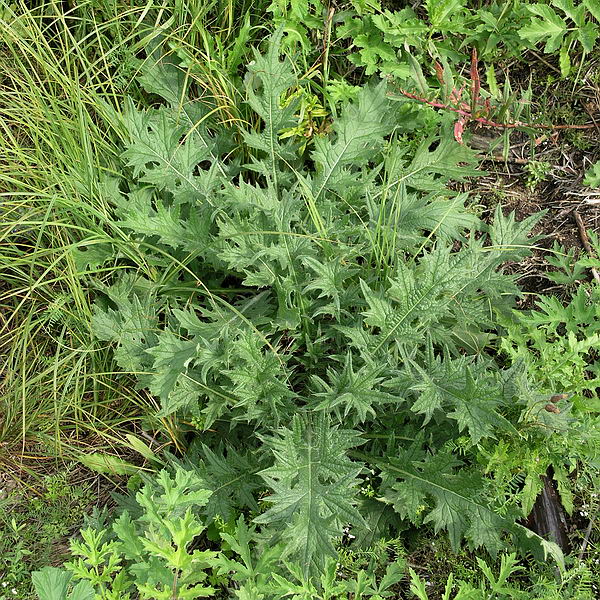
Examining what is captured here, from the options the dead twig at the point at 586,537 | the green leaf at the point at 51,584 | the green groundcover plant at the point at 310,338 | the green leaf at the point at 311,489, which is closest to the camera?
the green leaf at the point at 51,584

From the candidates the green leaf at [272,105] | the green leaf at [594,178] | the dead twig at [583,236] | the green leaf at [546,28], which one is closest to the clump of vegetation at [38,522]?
the green leaf at [272,105]

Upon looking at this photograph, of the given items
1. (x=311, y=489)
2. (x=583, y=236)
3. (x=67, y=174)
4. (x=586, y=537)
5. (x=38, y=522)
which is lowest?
(x=38, y=522)

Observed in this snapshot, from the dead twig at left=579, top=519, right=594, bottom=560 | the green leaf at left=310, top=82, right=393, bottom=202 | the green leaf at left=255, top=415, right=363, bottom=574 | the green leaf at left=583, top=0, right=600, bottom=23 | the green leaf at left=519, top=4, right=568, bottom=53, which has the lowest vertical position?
the dead twig at left=579, top=519, right=594, bottom=560

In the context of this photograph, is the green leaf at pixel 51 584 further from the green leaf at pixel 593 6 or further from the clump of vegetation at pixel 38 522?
the green leaf at pixel 593 6

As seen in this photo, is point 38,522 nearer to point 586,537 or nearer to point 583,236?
point 586,537

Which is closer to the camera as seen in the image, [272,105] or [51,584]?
[51,584]

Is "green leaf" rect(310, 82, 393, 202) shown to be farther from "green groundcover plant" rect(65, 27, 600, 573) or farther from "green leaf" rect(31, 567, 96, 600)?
"green leaf" rect(31, 567, 96, 600)

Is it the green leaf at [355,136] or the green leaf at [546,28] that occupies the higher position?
the green leaf at [546,28]

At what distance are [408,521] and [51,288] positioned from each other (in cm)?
165

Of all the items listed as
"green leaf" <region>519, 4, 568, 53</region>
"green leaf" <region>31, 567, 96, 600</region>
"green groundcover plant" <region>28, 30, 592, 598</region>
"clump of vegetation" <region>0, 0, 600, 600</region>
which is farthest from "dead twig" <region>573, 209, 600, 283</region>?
"green leaf" <region>31, 567, 96, 600</region>

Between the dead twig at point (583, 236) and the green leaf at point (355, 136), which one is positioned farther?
the dead twig at point (583, 236)

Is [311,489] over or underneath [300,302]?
underneath

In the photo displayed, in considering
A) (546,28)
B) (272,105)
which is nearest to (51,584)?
(272,105)

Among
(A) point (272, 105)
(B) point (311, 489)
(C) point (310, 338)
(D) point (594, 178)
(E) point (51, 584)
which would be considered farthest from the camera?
(D) point (594, 178)
